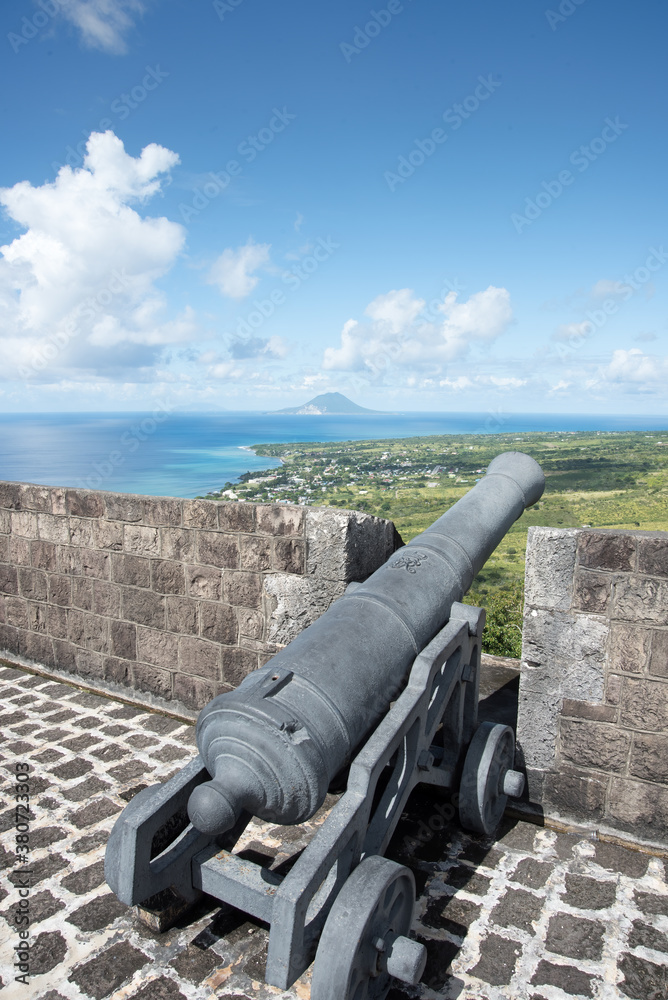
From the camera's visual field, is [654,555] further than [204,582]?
No

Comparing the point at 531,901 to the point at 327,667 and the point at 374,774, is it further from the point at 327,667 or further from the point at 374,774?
the point at 327,667

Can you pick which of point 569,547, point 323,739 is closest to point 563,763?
point 569,547

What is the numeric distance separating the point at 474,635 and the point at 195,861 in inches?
58.6

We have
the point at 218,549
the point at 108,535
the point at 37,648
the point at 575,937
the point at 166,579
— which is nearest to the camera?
the point at 575,937

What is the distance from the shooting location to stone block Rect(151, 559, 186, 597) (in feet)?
14.3

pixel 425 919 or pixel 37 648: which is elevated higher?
pixel 37 648

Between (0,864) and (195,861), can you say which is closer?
(195,861)

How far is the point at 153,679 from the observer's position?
15.0 ft

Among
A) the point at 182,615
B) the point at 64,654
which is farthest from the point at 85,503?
the point at 64,654

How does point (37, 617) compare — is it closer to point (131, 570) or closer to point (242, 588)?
point (131, 570)

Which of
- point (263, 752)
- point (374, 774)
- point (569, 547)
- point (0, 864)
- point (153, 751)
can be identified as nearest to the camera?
point (263, 752)

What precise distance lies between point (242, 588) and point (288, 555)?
1.42 feet

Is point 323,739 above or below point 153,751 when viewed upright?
above

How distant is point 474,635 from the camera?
3033 mm
